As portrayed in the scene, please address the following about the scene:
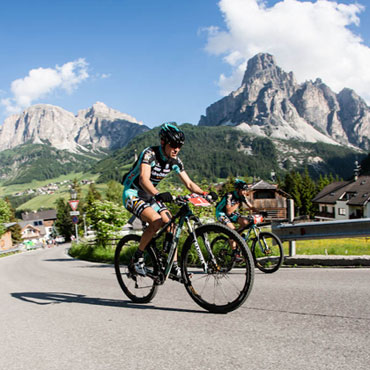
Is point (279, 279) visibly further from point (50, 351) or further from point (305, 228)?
point (50, 351)

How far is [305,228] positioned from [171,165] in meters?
4.69

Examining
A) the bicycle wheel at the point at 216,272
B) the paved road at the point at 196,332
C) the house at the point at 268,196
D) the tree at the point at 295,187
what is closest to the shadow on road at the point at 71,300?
the paved road at the point at 196,332

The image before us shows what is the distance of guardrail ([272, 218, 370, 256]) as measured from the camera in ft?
25.1

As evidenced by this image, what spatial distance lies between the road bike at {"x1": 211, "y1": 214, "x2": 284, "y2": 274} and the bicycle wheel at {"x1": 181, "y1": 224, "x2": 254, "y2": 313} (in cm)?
348

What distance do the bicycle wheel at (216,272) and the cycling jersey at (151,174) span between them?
2.70 feet

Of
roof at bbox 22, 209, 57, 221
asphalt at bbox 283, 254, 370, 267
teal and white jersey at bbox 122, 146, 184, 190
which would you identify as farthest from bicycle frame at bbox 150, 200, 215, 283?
roof at bbox 22, 209, 57, 221

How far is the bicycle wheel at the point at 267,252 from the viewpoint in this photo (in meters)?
7.65

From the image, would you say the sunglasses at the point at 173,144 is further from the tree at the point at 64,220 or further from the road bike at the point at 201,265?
the tree at the point at 64,220

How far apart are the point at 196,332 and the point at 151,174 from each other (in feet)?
7.46

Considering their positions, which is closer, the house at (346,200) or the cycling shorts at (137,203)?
the cycling shorts at (137,203)

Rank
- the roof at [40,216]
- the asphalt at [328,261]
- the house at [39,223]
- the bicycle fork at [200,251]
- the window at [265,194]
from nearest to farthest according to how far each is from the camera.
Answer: the bicycle fork at [200,251] → the asphalt at [328,261] → the window at [265,194] → the house at [39,223] → the roof at [40,216]

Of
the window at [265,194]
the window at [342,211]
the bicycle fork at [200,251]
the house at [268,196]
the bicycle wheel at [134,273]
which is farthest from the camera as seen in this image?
the window at [265,194]

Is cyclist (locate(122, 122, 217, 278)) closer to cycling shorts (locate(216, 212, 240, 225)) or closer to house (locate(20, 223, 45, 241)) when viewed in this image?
cycling shorts (locate(216, 212, 240, 225))

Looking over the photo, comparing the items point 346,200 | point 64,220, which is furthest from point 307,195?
point 64,220
